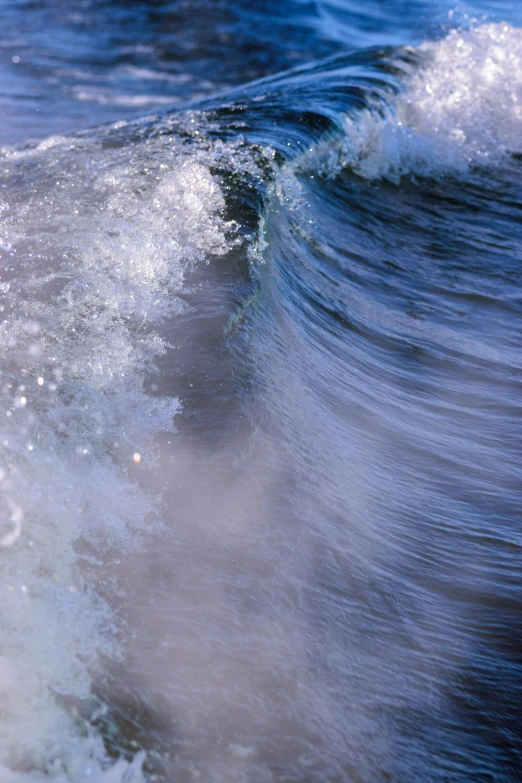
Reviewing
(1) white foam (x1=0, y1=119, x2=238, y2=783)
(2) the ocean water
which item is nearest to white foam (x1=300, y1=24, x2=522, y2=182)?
(2) the ocean water

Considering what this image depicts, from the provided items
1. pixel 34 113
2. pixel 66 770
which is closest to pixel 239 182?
pixel 66 770

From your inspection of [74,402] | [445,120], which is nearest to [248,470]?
[74,402]

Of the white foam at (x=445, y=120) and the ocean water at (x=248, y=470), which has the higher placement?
the white foam at (x=445, y=120)

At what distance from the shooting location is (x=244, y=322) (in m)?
3.37

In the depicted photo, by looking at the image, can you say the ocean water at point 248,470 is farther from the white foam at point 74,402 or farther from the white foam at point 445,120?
the white foam at point 445,120

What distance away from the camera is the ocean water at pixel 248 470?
1.95 meters

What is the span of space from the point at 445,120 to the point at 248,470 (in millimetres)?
5917

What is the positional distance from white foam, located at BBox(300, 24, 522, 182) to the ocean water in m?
0.84

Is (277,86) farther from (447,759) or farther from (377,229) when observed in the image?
(447,759)

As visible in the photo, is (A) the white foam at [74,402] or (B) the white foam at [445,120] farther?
(B) the white foam at [445,120]

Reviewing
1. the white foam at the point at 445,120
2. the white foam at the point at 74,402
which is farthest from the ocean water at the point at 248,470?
the white foam at the point at 445,120

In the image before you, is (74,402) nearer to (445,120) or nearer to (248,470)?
(248,470)

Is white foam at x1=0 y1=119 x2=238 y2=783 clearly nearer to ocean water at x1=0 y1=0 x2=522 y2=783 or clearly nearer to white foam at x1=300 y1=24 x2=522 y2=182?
ocean water at x1=0 y1=0 x2=522 y2=783

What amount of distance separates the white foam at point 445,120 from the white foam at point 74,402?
7.15ft
